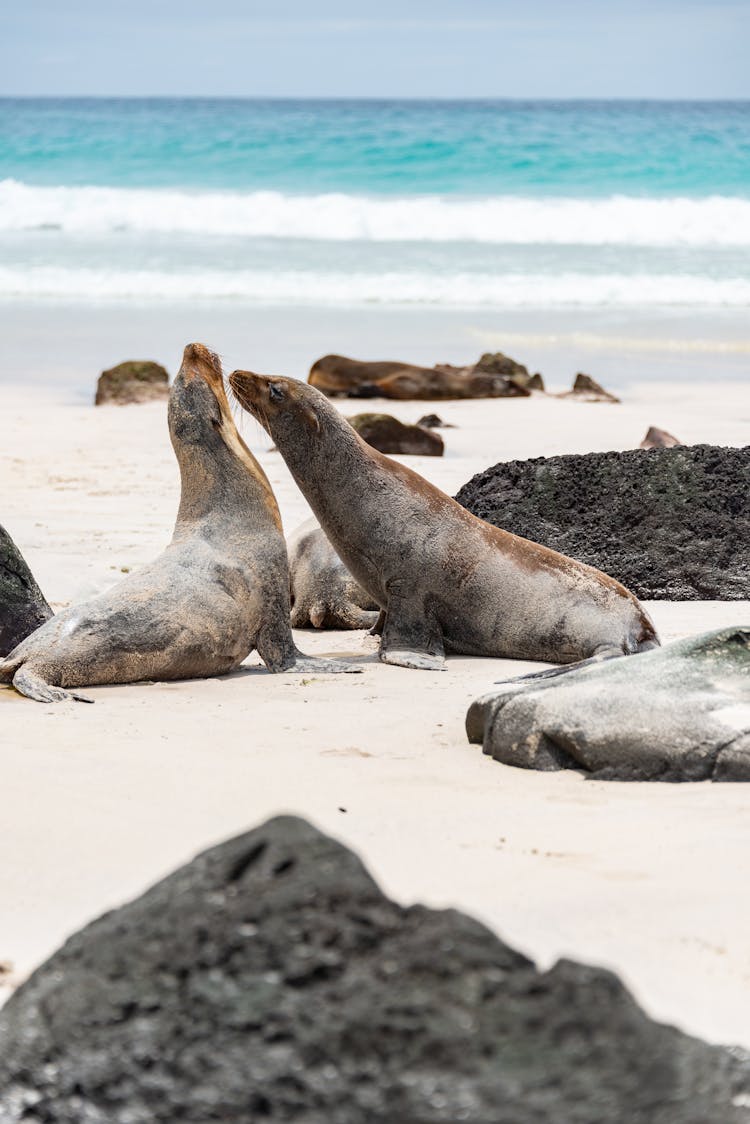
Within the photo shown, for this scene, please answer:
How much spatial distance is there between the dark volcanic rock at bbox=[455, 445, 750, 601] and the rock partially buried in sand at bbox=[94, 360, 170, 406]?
23.5ft

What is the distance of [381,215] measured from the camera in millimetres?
34750

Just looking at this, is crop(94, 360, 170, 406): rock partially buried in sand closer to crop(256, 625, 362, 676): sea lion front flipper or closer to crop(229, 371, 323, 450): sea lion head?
crop(229, 371, 323, 450): sea lion head

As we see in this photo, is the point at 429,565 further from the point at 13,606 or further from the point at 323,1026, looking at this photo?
the point at 323,1026

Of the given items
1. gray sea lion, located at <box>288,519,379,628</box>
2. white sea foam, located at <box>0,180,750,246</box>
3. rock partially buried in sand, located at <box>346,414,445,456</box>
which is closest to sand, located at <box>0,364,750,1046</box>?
gray sea lion, located at <box>288,519,379,628</box>

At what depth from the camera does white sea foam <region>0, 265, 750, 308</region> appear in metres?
23.4

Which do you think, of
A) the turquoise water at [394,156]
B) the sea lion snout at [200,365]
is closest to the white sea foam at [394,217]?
the turquoise water at [394,156]

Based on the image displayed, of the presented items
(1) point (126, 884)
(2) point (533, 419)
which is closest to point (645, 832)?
(1) point (126, 884)

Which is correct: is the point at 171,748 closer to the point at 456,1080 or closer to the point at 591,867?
the point at 591,867

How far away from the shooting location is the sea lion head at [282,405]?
6.75 m

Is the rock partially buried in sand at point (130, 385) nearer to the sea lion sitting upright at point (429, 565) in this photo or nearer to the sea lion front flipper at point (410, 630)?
the sea lion sitting upright at point (429, 565)

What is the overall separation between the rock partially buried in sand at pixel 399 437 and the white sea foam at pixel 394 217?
1998 centimetres

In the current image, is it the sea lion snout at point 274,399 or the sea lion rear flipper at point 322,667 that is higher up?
the sea lion snout at point 274,399

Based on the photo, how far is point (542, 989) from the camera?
84.6 inches

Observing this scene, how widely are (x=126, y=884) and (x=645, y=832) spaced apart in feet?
4.05
